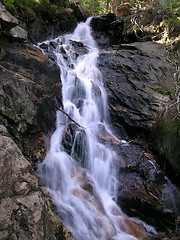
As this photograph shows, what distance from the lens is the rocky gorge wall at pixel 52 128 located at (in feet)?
10.6

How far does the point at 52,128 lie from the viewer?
6.55 m

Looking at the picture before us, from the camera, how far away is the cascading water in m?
4.98

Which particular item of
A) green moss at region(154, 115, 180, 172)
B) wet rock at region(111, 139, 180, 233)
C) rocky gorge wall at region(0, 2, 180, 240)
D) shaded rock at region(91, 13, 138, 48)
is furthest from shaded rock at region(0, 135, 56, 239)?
shaded rock at region(91, 13, 138, 48)

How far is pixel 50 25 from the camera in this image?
11.8m

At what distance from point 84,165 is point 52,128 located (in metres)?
1.12

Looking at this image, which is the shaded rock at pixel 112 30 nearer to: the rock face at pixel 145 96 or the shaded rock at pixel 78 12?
the shaded rock at pixel 78 12

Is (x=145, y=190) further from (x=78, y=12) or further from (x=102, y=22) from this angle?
(x=78, y=12)

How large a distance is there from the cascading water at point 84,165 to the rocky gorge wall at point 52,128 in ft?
0.73

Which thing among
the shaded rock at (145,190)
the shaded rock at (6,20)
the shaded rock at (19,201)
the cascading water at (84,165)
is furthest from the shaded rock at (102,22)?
the shaded rock at (19,201)

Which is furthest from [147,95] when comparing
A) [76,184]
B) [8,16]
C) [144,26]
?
[144,26]

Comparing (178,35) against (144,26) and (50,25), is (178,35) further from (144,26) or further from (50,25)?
(50,25)

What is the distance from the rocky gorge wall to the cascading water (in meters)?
0.22

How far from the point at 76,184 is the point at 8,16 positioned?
4418 mm

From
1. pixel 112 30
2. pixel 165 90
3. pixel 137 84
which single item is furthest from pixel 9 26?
pixel 112 30
